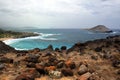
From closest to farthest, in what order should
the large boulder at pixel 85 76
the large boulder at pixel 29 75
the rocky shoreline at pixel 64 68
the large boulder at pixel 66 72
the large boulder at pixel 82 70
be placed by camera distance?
the large boulder at pixel 29 75, the large boulder at pixel 85 76, the rocky shoreline at pixel 64 68, the large boulder at pixel 66 72, the large boulder at pixel 82 70

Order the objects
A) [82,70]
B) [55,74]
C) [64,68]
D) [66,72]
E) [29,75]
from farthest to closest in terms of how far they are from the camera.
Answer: [64,68] < [82,70] < [66,72] < [55,74] < [29,75]

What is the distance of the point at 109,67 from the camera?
1784 cm

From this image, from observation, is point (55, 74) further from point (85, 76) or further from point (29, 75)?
point (85, 76)

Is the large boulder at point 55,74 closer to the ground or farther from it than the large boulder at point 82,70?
closer to the ground

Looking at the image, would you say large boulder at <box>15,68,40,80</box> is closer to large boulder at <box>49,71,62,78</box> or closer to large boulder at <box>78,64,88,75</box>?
large boulder at <box>49,71,62,78</box>

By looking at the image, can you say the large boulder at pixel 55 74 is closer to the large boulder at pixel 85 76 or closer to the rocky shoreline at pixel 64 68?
the rocky shoreline at pixel 64 68

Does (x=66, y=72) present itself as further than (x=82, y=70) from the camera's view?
No

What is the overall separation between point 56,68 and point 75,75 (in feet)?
5.27

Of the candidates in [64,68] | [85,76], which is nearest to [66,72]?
[64,68]

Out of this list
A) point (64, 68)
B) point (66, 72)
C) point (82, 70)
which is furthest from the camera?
point (64, 68)

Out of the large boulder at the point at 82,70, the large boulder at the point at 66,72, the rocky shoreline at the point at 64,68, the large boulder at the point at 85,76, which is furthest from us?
the large boulder at the point at 82,70

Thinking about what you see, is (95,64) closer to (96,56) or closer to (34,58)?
(96,56)

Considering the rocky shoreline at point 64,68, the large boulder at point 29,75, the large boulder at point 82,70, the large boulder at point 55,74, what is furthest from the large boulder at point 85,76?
the large boulder at point 29,75

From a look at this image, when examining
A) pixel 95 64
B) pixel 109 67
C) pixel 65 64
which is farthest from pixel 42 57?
pixel 109 67
